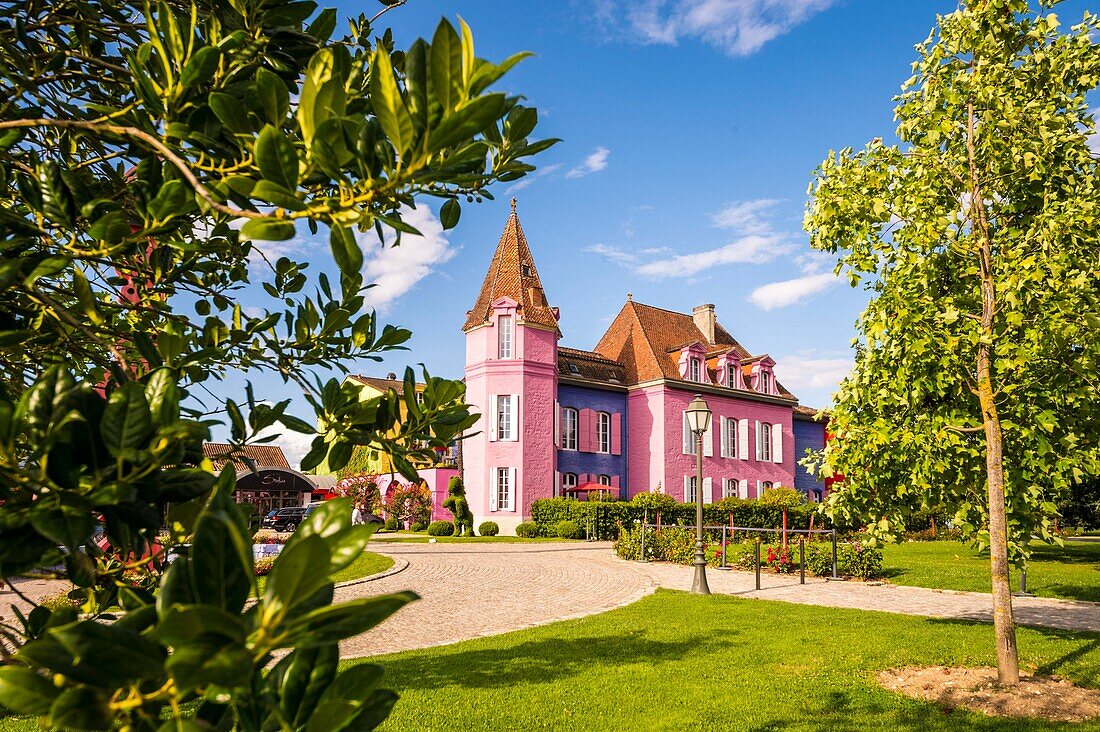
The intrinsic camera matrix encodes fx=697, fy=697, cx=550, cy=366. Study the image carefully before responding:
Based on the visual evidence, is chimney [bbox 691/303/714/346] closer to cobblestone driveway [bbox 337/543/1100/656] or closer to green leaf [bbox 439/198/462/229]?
cobblestone driveway [bbox 337/543/1100/656]

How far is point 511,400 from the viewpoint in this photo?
30.2 meters

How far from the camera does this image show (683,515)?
2761 centimetres

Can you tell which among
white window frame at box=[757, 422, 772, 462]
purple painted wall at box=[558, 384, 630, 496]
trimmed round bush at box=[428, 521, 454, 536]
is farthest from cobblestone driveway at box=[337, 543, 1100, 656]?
white window frame at box=[757, 422, 772, 462]

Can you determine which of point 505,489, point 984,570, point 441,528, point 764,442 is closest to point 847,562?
point 984,570

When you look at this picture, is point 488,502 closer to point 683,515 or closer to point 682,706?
point 683,515

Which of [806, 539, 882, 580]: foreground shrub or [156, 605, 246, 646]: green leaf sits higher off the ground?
[156, 605, 246, 646]: green leaf

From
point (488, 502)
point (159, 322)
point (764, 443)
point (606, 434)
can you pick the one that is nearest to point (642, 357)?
point (606, 434)

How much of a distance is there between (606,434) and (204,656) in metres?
33.2

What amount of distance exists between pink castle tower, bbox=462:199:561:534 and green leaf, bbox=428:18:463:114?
2848 cm

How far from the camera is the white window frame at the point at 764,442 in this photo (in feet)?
121

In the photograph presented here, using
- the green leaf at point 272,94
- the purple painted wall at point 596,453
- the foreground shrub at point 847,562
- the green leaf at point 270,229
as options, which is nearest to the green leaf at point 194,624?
the green leaf at point 270,229

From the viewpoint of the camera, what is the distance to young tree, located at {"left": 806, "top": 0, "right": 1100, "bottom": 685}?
21.4ft

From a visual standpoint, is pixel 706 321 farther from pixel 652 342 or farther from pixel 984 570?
pixel 984 570

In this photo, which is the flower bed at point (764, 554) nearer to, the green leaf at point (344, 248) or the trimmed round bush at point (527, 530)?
the trimmed round bush at point (527, 530)
